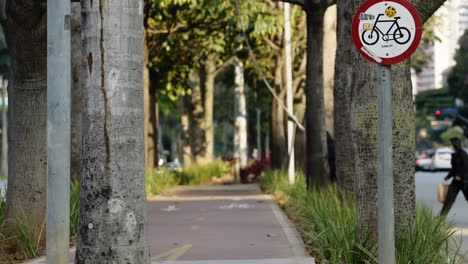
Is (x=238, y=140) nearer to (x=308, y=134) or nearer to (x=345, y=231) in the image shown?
(x=308, y=134)

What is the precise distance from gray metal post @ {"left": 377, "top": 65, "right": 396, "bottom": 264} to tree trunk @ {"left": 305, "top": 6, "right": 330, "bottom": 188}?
9.72 meters

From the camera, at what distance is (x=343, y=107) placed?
1591cm

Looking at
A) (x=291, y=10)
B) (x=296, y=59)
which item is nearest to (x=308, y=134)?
(x=291, y=10)

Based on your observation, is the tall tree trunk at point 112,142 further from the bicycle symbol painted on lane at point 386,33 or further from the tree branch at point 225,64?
the tree branch at point 225,64

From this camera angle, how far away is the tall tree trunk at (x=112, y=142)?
770 cm

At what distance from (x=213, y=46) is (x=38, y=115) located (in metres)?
15.6

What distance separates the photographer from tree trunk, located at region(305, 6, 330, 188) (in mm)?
17161

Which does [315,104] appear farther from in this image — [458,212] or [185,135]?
[185,135]

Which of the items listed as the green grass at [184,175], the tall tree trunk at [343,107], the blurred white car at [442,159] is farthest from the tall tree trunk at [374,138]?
the blurred white car at [442,159]

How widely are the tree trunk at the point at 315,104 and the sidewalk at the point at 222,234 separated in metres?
1.12

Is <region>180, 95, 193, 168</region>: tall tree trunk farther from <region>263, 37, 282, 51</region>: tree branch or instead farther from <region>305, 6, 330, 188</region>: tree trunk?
<region>305, 6, 330, 188</region>: tree trunk

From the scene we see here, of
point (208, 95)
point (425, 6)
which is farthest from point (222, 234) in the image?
point (208, 95)

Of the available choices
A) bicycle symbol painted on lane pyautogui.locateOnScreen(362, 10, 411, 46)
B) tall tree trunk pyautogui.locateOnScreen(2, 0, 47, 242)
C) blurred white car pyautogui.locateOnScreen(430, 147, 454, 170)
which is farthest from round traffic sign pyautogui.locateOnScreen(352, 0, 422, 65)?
blurred white car pyautogui.locateOnScreen(430, 147, 454, 170)

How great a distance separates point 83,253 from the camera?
781 centimetres
